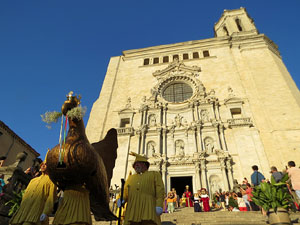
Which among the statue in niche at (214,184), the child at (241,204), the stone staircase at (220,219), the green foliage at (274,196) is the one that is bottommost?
the stone staircase at (220,219)

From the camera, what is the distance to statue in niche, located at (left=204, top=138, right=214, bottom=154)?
1505 centimetres

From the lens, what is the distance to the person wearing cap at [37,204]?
11.8ft

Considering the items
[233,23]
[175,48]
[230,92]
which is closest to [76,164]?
[230,92]

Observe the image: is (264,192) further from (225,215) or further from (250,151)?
(250,151)

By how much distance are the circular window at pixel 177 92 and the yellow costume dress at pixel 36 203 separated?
1604cm

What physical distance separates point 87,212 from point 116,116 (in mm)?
15603

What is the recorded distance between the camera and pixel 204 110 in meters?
17.5

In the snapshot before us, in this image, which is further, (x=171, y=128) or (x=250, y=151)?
(x=171, y=128)

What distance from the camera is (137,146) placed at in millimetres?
16156

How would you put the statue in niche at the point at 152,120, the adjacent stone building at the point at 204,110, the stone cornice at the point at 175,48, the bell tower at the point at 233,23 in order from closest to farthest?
the adjacent stone building at the point at 204,110 → the statue in niche at the point at 152,120 → the stone cornice at the point at 175,48 → the bell tower at the point at 233,23

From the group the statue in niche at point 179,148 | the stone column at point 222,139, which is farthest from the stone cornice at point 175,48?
the statue in niche at point 179,148

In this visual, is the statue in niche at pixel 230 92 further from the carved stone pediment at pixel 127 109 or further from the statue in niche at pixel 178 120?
the carved stone pediment at pixel 127 109

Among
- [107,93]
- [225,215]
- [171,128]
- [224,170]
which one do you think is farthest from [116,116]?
[225,215]

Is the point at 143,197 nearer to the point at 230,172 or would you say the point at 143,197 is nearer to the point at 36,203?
the point at 36,203
